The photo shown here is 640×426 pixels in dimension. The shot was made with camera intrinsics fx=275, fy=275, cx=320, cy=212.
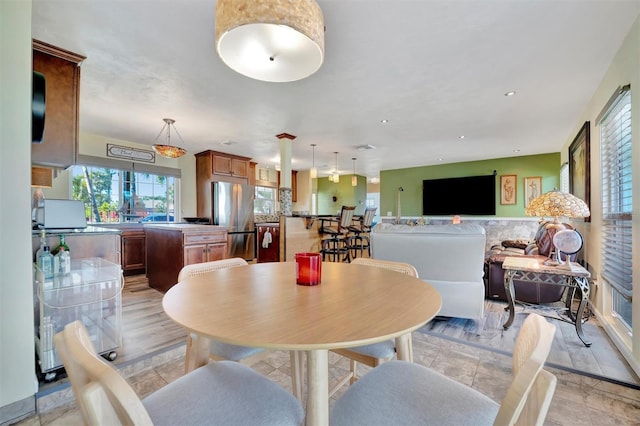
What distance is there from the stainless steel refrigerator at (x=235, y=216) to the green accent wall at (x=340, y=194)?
13.3 ft

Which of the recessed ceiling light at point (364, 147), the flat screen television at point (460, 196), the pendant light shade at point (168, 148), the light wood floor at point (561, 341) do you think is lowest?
the light wood floor at point (561, 341)

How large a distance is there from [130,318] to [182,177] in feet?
12.2

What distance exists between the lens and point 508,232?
6.45 m

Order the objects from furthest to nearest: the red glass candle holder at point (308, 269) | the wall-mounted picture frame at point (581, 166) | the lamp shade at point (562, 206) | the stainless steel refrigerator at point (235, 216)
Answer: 1. the stainless steel refrigerator at point (235, 216)
2. the wall-mounted picture frame at point (581, 166)
3. the lamp shade at point (562, 206)
4. the red glass candle holder at point (308, 269)

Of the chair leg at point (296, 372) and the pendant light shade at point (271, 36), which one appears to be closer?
the pendant light shade at point (271, 36)

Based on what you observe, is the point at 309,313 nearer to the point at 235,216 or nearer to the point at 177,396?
the point at 177,396

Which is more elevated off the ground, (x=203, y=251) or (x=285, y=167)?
(x=285, y=167)

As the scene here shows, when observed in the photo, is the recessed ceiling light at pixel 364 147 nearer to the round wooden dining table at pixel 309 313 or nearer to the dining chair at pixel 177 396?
the round wooden dining table at pixel 309 313

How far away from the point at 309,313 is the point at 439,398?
47 centimetres

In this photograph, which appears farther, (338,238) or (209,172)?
(209,172)

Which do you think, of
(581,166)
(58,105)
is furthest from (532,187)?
(58,105)

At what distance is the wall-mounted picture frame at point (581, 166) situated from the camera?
3.09 meters

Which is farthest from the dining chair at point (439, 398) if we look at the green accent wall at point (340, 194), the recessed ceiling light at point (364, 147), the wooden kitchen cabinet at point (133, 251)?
the green accent wall at point (340, 194)

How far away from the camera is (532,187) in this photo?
6.16 meters
